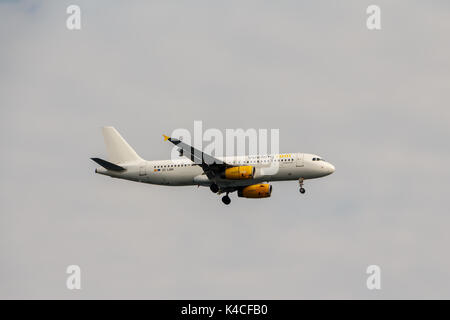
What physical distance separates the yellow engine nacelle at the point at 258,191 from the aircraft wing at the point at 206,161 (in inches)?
233

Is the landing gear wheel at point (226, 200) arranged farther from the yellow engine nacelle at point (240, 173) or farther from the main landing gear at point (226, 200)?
the yellow engine nacelle at point (240, 173)

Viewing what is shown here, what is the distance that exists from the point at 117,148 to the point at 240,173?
20.2 m

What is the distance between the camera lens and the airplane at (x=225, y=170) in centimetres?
9081

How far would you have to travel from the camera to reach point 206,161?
Answer: 90.6 m

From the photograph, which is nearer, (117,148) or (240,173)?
(240,173)

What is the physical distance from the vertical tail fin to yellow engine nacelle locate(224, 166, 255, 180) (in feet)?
48.2

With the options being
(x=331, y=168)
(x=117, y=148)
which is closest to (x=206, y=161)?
(x=331, y=168)

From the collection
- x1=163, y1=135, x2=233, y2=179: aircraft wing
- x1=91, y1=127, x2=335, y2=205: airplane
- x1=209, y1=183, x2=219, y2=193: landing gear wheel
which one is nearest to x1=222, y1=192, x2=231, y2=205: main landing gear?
x1=91, y1=127, x2=335, y2=205: airplane

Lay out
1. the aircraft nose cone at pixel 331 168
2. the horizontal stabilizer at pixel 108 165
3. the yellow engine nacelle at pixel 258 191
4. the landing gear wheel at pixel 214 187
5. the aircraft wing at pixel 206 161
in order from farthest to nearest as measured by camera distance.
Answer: the yellow engine nacelle at pixel 258 191 < the horizontal stabilizer at pixel 108 165 < the landing gear wheel at pixel 214 187 < the aircraft nose cone at pixel 331 168 < the aircraft wing at pixel 206 161

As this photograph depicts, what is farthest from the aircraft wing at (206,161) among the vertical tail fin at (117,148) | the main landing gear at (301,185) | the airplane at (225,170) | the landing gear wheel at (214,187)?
the vertical tail fin at (117,148)

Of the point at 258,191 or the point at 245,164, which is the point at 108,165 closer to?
the point at 245,164

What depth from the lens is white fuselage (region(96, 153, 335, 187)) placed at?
91000mm
